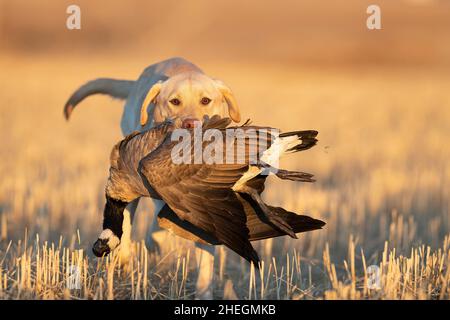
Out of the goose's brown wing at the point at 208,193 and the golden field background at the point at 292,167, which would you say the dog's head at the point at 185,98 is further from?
the goose's brown wing at the point at 208,193

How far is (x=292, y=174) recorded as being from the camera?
523 centimetres

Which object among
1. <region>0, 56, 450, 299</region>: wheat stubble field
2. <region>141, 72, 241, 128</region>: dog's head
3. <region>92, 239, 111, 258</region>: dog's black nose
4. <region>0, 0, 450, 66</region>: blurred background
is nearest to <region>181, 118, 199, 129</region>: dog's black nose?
<region>141, 72, 241, 128</region>: dog's head

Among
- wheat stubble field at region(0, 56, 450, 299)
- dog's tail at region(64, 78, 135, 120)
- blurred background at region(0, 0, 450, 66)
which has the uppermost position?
blurred background at region(0, 0, 450, 66)

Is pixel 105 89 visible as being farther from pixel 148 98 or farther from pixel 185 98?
pixel 185 98

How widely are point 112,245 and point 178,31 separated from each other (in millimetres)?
34083

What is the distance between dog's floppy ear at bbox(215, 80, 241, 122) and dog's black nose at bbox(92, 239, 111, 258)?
1.49 meters

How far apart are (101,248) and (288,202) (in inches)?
143

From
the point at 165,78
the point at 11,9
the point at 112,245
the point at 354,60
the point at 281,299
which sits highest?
the point at 11,9

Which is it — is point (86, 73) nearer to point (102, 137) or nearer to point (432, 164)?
point (102, 137)

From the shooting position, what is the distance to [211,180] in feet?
16.5

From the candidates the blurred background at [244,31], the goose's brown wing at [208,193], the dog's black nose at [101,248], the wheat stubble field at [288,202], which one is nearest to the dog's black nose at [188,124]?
the goose's brown wing at [208,193]

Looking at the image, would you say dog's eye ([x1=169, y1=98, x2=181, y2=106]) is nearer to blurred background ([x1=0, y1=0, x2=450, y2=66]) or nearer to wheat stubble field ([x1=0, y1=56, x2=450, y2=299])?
wheat stubble field ([x1=0, y1=56, x2=450, y2=299])

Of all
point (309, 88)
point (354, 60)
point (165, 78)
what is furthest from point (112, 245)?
point (354, 60)

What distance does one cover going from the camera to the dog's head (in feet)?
20.3
